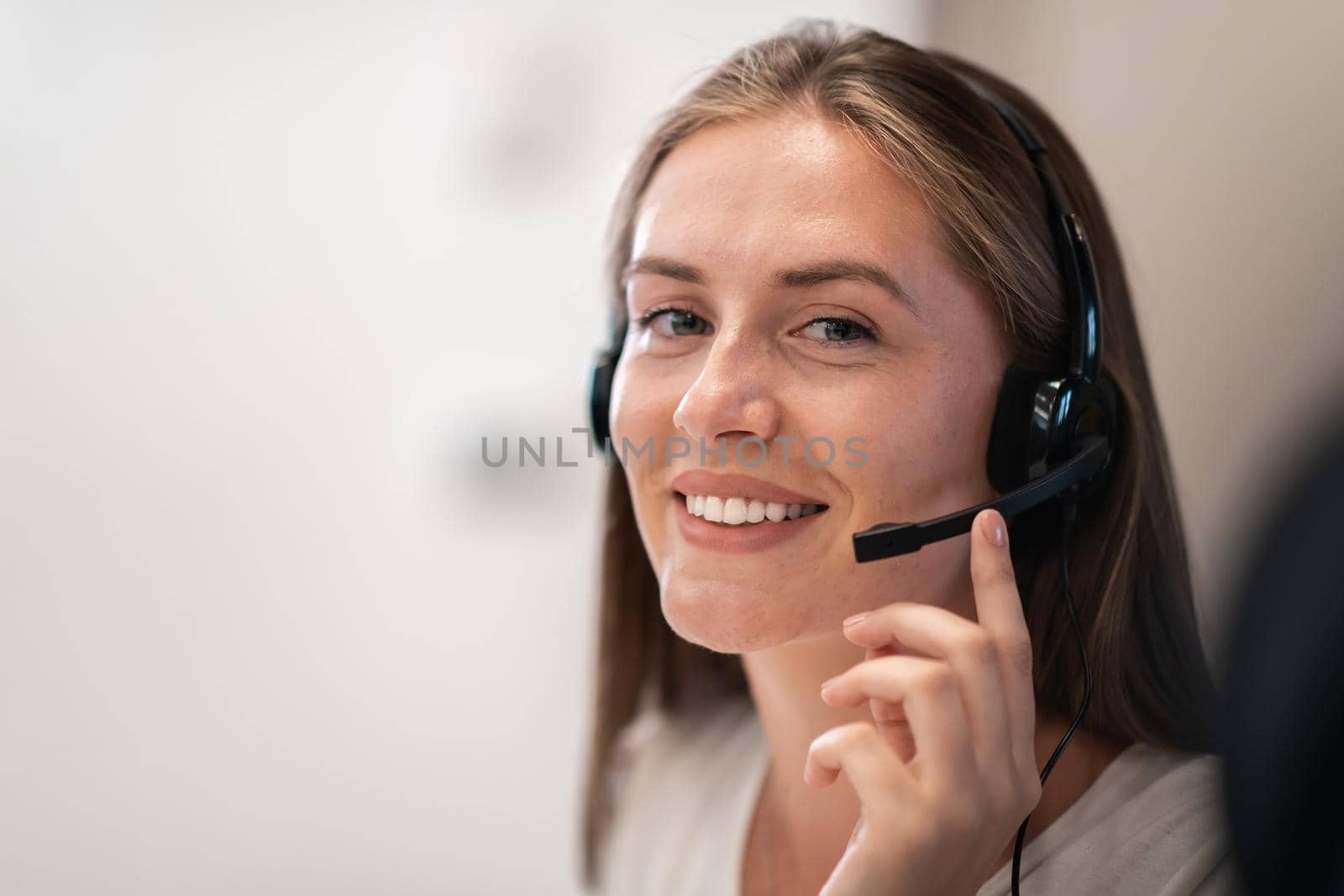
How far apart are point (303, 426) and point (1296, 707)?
123cm

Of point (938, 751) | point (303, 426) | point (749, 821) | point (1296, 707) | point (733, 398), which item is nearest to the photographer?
point (1296, 707)

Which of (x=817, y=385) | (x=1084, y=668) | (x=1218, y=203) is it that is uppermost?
(x=1218, y=203)

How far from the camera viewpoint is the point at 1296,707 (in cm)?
47

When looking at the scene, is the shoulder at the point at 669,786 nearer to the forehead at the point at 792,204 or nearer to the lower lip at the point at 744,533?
the lower lip at the point at 744,533

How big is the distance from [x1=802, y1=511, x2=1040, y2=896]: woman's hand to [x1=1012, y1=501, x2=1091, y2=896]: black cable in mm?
66

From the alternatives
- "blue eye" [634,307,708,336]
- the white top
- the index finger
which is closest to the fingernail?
the index finger

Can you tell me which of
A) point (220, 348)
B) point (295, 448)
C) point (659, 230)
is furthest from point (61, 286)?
point (659, 230)

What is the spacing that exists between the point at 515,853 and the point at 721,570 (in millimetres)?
897

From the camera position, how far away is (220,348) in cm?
130

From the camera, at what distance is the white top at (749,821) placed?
0.75 m

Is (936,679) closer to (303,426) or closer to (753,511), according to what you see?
(753,511)

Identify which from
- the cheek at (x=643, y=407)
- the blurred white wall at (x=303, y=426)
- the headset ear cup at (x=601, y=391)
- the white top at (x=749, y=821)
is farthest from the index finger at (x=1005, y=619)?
the blurred white wall at (x=303, y=426)

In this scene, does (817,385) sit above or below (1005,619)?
above

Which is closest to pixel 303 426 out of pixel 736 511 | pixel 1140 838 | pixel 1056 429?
pixel 736 511
